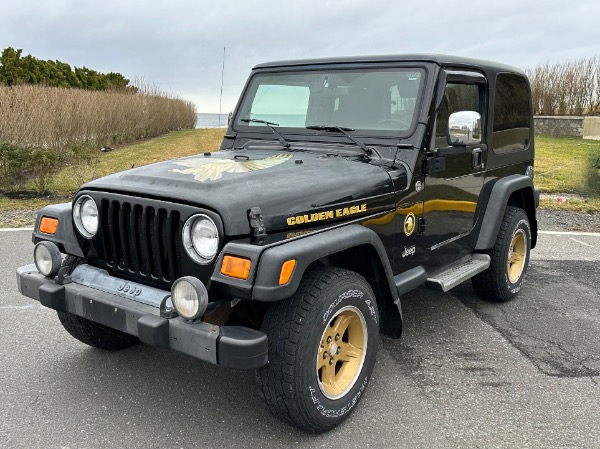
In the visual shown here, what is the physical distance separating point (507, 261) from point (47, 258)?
3.50 m

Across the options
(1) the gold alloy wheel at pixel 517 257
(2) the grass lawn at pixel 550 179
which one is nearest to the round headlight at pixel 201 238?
(1) the gold alloy wheel at pixel 517 257

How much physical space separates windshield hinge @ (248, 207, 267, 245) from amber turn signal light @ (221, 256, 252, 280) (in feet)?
0.54

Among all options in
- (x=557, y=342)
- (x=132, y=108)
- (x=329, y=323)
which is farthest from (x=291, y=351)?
(x=132, y=108)

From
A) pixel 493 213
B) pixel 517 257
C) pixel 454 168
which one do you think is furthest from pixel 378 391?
pixel 517 257

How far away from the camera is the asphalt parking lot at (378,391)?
301cm

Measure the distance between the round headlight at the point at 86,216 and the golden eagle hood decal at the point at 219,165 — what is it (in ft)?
1.64

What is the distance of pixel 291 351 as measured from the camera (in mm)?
2760

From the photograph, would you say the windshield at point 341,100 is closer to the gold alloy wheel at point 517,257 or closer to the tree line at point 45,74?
the gold alloy wheel at point 517,257

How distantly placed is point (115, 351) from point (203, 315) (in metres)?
1.53

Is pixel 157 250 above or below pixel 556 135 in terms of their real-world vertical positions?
below

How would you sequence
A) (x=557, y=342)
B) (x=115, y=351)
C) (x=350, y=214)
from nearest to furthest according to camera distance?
(x=350, y=214) → (x=115, y=351) → (x=557, y=342)

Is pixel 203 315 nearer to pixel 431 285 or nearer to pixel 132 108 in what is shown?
pixel 431 285

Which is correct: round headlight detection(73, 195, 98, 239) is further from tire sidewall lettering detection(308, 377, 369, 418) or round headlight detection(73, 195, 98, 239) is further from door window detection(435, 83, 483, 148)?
door window detection(435, 83, 483, 148)

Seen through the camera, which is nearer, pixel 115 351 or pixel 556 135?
pixel 115 351
